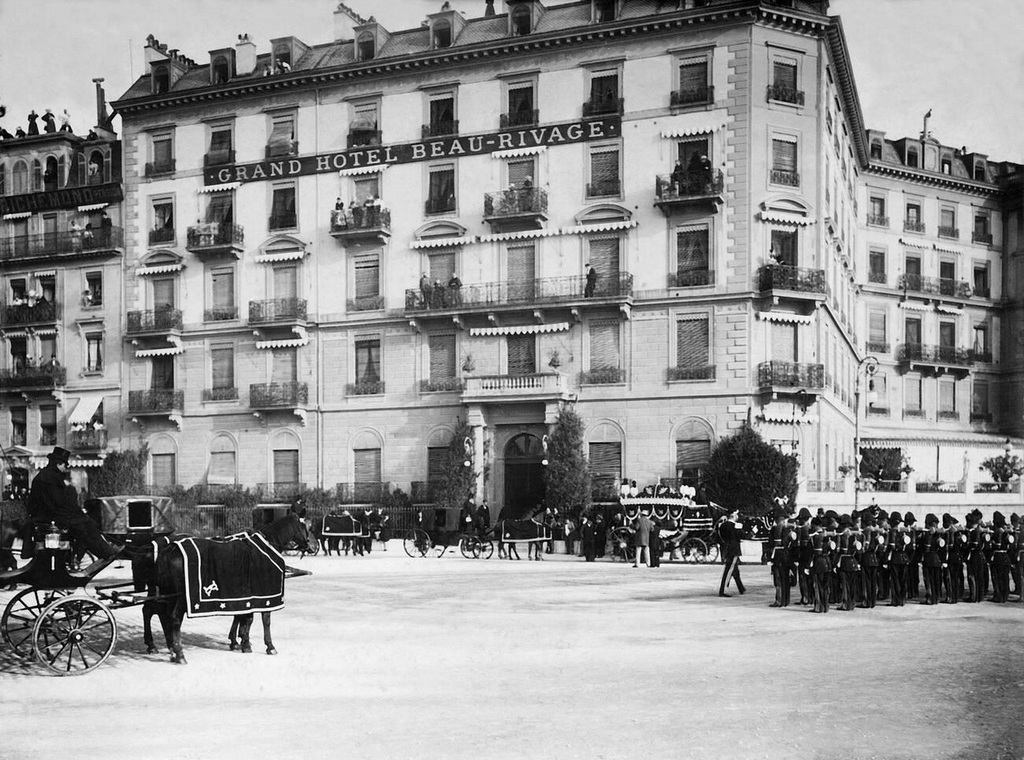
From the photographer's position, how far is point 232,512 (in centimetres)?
4522

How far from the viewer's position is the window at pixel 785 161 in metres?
41.1

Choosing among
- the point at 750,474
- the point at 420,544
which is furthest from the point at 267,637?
the point at 750,474

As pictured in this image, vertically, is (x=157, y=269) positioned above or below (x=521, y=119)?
below

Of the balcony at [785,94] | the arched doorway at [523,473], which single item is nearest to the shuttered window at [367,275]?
the arched doorway at [523,473]

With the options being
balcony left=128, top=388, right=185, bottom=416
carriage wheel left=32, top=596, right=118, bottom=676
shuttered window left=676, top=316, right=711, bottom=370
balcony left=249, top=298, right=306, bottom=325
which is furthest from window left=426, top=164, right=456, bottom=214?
carriage wheel left=32, top=596, right=118, bottom=676

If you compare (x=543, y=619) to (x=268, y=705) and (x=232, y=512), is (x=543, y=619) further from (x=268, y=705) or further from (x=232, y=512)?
(x=232, y=512)

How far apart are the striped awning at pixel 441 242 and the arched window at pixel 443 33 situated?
8.07m

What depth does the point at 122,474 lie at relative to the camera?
4728 centimetres

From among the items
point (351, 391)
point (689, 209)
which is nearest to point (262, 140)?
point (351, 391)

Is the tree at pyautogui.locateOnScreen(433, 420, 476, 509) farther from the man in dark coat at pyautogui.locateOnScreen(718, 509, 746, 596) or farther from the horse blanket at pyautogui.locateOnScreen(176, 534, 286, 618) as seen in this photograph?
the horse blanket at pyautogui.locateOnScreen(176, 534, 286, 618)

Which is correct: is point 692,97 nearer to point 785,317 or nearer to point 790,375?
point 785,317

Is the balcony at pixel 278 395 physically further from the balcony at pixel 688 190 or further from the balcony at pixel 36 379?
the balcony at pixel 688 190

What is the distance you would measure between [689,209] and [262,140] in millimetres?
18776

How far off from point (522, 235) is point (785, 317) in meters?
10.6
